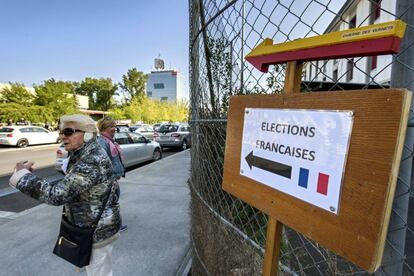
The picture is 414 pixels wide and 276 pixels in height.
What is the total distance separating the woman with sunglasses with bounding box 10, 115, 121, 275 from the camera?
2.04m

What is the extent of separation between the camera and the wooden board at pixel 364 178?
724 mm

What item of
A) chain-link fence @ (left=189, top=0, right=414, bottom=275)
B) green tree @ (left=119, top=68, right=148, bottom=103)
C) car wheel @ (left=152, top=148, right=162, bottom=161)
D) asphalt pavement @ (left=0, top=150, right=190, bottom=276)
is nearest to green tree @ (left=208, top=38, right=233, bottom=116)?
chain-link fence @ (left=189, top=0, right=414, bottom=275)

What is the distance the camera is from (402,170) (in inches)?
34.2

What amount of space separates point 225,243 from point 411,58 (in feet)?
5.38

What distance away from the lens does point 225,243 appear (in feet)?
6.82

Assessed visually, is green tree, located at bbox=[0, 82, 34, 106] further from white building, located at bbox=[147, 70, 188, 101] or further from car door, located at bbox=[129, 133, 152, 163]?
white building, located at bbox=[147, 70, 188, 101]

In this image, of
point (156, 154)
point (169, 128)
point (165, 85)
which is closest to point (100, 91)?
point (165, 85)

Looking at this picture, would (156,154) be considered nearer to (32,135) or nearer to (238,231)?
(238,231)

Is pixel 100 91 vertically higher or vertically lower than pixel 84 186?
higher

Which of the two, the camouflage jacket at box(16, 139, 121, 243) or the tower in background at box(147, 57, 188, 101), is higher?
the tower in background at box(147, 57, 188, 101)

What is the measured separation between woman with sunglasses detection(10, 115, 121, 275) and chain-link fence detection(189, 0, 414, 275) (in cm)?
77

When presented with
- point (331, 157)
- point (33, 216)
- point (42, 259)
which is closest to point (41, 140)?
point (33, 216)

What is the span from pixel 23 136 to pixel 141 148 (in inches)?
490

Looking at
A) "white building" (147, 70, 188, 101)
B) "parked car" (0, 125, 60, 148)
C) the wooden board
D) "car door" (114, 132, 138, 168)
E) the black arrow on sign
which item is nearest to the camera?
the wooden board
